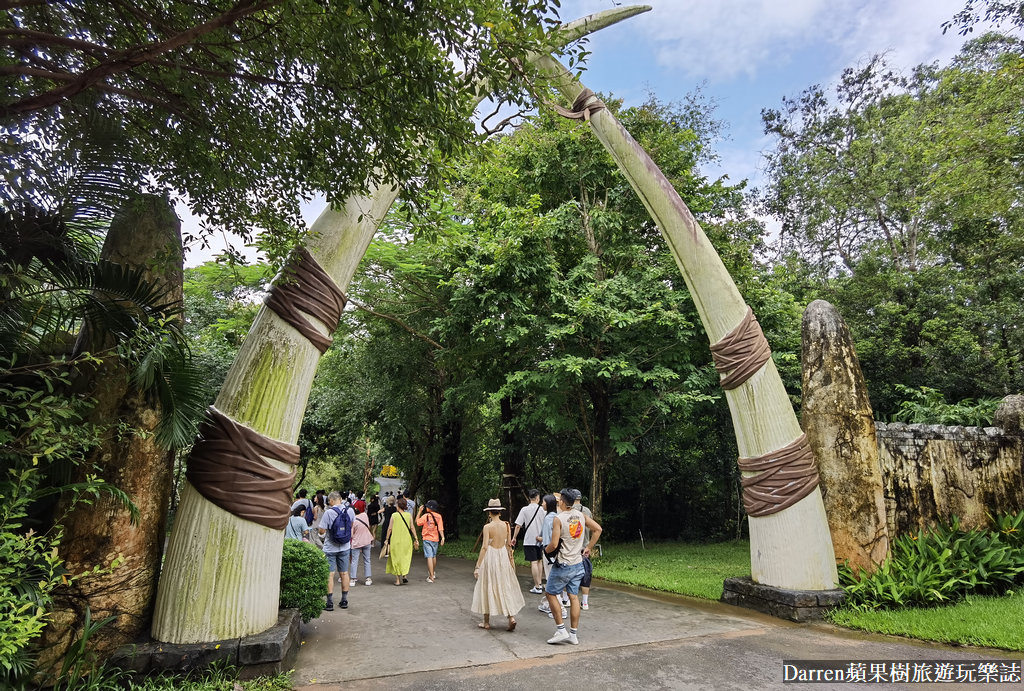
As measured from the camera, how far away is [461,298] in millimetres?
10969

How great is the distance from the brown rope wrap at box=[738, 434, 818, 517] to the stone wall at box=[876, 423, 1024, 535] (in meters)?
1.20

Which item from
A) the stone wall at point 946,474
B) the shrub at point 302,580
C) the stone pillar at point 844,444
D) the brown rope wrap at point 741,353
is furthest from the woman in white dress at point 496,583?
the stone wall at point 946,474

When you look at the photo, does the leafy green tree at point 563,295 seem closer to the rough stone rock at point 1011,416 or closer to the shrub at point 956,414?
the shrub at point 956,414

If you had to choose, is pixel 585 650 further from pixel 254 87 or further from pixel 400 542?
pixel 254 87

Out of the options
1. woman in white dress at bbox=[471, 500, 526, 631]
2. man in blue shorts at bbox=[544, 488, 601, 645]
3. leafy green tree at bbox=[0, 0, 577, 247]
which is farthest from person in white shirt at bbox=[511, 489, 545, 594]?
leafy green tree at bbox=[0, 0, 577, 247]

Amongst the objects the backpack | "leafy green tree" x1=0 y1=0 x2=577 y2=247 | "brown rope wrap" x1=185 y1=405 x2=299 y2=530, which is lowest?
the backpack

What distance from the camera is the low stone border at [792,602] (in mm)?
6734

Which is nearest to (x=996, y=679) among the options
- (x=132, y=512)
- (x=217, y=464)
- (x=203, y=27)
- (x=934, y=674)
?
(x=934, y=674)

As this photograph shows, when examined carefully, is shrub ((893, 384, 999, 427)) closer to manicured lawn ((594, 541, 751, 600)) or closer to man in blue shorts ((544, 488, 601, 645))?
manicured lawn ((594, 541, 751, 600))

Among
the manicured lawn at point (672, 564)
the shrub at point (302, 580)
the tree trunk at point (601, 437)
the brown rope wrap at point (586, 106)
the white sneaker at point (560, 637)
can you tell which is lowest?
the manicured lawn at point (672, 564)

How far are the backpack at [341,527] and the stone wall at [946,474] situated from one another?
7153 mm

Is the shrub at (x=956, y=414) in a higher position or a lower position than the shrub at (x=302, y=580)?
higher

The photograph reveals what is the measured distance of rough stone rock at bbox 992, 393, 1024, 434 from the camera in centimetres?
789

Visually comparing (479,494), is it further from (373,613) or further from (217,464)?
(217,464)
